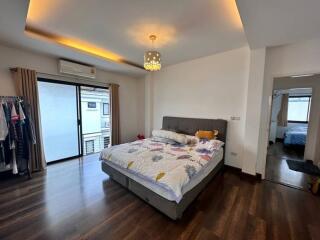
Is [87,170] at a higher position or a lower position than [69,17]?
lower

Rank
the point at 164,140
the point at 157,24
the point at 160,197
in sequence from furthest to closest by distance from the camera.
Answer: the point at 164,140 < the point at 157,24 < the point at 160,197

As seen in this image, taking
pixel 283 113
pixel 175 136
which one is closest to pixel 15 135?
pixel 175 136

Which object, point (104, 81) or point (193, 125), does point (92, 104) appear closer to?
point (104, 81)

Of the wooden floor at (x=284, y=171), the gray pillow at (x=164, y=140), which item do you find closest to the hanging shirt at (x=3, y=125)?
the gray pillow at (x=164, y=140)

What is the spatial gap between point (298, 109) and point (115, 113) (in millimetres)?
7500

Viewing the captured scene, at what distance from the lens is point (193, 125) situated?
3906mm

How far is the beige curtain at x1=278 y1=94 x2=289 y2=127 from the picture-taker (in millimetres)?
6161

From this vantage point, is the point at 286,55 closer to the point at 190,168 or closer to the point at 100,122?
the point at 190,168

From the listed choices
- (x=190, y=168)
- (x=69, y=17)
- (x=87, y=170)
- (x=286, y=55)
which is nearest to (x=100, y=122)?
(x=87, y=170)

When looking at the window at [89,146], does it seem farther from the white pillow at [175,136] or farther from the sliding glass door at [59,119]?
the white pillow at [175,136]

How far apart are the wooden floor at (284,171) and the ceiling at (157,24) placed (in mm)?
2636

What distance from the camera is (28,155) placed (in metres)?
2.93

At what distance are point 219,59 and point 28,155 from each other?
463cm

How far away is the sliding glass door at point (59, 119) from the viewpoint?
3.58 m
